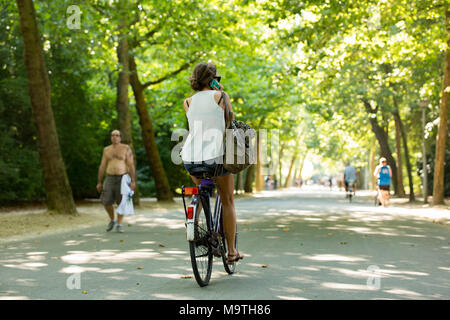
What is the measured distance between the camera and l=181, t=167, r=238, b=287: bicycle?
20.1ft

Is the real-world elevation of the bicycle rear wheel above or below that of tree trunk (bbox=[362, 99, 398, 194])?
below

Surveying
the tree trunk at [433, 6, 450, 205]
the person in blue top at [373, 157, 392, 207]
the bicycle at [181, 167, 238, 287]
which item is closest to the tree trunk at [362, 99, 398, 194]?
the person in blue top at [373, 157, 392, 207]

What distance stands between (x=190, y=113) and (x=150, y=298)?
189cm

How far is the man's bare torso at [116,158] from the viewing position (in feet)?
44.0

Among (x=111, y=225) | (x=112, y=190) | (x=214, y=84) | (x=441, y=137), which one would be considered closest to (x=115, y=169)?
(x=112, y=190)

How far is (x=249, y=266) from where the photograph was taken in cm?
792

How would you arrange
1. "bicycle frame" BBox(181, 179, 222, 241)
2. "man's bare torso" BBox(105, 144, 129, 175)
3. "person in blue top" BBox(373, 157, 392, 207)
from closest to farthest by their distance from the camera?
1. "bicycle frame" BBox(181, 179, 222, 241)
2. "man's bare torso" BBox(105, 144, 129, 175)
3. "person in blue top" BBox(373, 157, 392, 207)

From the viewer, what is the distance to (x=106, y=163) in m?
13.7

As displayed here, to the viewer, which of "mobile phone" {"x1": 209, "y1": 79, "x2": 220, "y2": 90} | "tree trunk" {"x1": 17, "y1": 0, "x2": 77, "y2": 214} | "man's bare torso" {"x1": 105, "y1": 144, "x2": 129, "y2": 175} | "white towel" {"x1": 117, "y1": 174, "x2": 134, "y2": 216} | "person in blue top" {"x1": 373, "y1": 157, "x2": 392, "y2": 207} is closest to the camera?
"mobile phone" {"x1": 209, "y1": 79, "x2": 220, "y2": 90}

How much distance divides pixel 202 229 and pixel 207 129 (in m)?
1.00

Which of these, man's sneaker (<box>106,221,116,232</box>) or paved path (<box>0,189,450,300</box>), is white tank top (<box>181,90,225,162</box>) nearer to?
paved path (<box>0,189,450,300</box>)

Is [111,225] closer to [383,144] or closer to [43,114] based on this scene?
[43,114]

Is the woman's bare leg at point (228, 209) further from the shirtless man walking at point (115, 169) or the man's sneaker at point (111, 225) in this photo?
the man's sneaker at point (111, 225)
